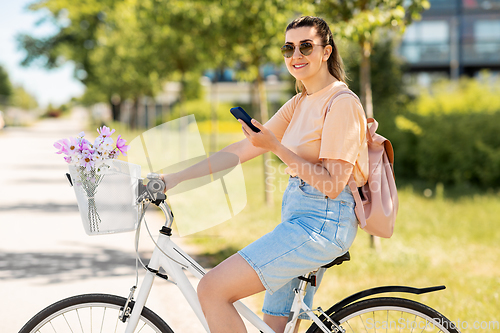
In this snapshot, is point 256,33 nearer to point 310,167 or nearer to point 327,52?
point 327,52

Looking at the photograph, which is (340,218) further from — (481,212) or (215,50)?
(215,50)

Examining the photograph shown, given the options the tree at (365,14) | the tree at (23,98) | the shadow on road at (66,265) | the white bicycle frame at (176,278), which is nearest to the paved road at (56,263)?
the shadow on road at (66,265)

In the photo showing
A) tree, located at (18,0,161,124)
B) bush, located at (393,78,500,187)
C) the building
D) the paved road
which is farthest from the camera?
the building

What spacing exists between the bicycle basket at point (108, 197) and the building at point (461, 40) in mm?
30781

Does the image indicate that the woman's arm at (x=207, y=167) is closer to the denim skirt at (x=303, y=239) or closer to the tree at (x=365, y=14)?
the denim skirt at (x=303, y=239)

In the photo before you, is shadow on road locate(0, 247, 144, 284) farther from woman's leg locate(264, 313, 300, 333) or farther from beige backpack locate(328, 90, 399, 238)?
beige backpack locate(328, 90, 399, 238)

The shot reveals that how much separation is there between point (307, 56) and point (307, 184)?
1.77ft

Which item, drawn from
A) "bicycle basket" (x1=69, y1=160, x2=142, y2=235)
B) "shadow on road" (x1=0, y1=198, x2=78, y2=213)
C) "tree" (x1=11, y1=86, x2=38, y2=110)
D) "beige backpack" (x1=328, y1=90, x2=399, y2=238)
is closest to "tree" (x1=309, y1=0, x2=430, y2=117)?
"beige backpack" (x1=328, y1=90, x2=399, y2=238)

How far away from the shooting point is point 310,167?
6.73 ft

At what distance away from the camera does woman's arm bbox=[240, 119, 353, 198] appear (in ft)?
6.61

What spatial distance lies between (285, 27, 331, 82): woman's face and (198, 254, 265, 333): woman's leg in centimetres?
82

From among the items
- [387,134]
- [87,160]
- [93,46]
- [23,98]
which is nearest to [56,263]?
[87,160]

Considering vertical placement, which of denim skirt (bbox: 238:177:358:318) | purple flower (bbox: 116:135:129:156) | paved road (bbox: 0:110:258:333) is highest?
purple flower (bbox: 116:135:129:156)

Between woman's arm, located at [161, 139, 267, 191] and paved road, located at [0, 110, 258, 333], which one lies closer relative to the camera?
woman's arm, located at [161, 139, 267, 191]
